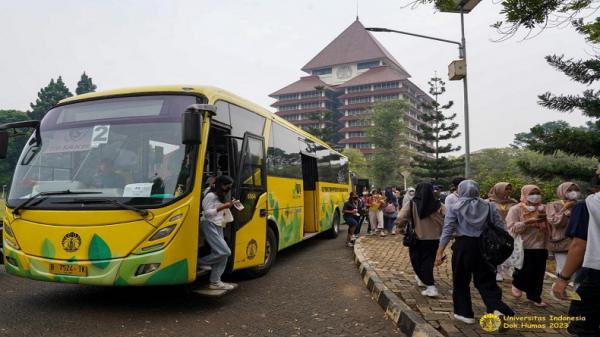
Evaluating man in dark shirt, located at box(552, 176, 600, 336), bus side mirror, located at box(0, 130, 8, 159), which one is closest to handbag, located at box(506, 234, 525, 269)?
man in dark shirt, located at box(552, 176, 600, 336)

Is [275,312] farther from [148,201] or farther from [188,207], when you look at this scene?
[148,201]

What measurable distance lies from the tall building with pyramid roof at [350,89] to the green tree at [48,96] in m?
40.9

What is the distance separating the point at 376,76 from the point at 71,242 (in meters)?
82.9

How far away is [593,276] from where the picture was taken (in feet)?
9.10

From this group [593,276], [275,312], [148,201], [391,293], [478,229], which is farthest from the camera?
[391,293]

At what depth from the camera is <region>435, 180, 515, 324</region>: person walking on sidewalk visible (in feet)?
13.3

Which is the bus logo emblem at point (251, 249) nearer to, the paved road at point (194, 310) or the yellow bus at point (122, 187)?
the yellow bus at point (122, 187)

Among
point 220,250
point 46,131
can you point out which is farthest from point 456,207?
point 46,131

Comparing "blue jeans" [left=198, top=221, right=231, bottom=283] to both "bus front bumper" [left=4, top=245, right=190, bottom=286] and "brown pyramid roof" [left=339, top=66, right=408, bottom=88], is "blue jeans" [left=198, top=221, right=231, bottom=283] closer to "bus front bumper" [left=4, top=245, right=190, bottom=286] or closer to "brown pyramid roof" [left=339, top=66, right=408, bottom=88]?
"bus front bumper" [left=4, top=245, right=190, bottom=286]

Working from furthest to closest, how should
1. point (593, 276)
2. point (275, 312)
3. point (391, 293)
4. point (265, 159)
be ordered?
point (265, 159) < point (391, 293) < point (275, 312) < point (593, 276)

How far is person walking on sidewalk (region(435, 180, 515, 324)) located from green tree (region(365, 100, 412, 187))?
151 ft

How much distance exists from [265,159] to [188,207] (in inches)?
97.5

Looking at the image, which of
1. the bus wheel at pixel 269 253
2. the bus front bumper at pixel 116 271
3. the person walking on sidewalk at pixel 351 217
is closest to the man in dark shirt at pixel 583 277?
the bus front bumper at pixel 116 271

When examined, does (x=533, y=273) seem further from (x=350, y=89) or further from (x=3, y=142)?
(x=350, y=89)
